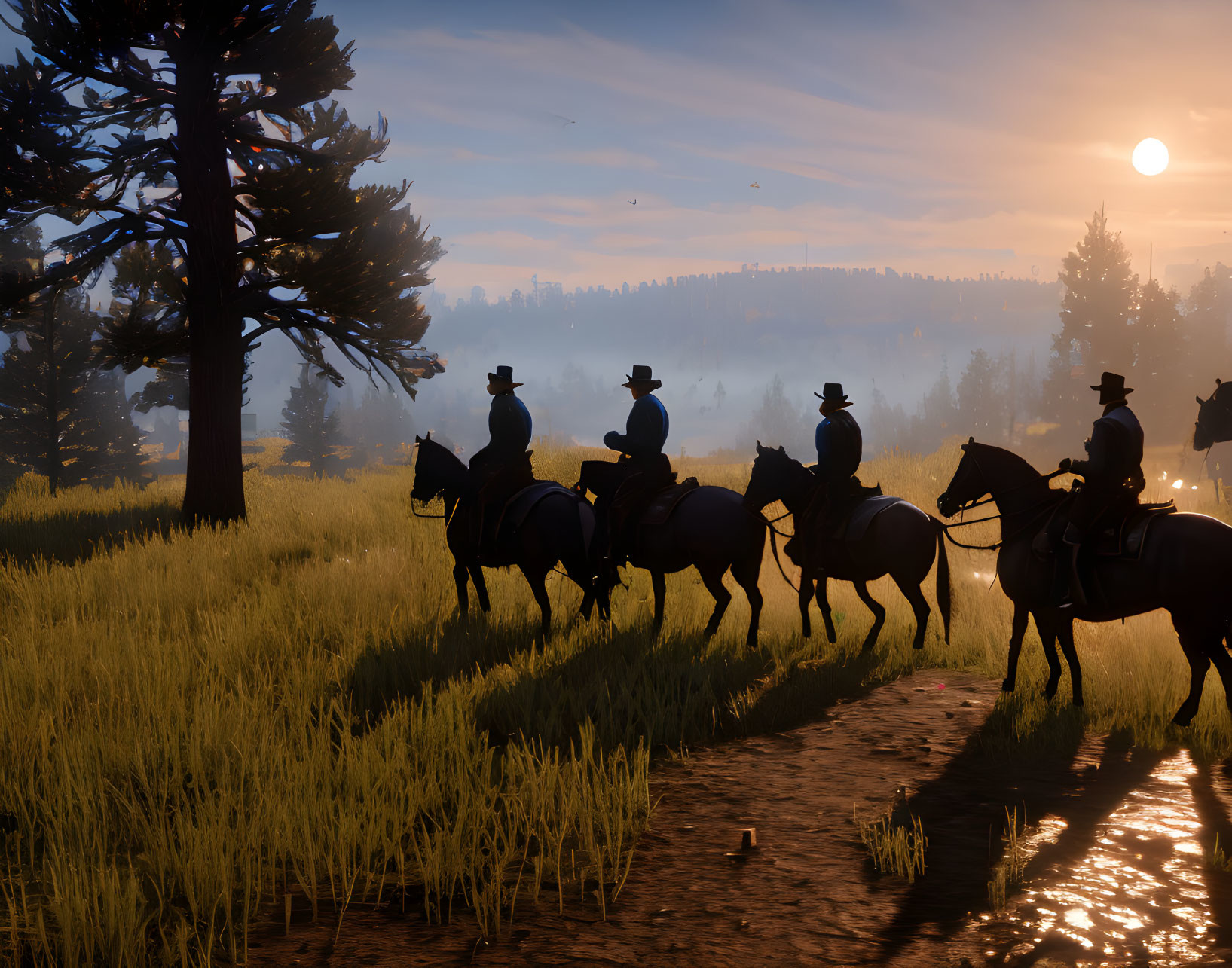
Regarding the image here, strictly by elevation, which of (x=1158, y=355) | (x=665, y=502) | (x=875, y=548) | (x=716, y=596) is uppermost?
(x=1158, y=355)

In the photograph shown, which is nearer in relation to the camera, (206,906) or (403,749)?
(206,906)

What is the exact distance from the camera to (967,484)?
6.86 meters

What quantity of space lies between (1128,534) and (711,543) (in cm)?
360

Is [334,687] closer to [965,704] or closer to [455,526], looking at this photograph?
[455,526]

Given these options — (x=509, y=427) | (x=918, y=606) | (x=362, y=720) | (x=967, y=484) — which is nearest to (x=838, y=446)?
(x=967, y=484)

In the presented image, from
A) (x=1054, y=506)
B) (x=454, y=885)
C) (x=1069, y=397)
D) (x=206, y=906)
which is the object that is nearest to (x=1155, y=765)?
(x=1054, y=506)

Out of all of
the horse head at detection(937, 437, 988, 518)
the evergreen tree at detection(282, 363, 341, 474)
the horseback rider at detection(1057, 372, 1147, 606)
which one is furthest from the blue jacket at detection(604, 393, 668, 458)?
the evergreen tree at detection(282, 363, 341, 474)

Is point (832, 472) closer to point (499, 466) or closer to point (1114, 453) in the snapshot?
point (1114, 453)

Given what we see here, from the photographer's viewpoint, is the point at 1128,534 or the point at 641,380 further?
the point at 641,380

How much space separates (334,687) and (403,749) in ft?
6.33

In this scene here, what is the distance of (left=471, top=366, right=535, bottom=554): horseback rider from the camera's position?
26.7 ft

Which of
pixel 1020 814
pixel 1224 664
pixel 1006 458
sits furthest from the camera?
pixel 1006 458

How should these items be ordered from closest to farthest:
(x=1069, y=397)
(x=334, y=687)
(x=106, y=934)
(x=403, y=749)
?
1. (x=106, y=934)
2. (x=403, y=749)
3. (x=334, y=687)
4. (x=1069, y=397)

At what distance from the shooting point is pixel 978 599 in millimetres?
10156
